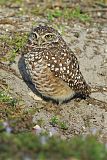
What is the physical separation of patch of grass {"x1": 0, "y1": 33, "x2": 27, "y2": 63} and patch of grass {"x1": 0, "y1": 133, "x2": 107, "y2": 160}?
453cm

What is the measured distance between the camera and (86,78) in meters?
7.78

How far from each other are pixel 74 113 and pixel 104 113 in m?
0.43

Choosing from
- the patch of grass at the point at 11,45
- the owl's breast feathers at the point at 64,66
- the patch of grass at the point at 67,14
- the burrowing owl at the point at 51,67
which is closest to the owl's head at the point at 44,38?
the burrowing owl at the point at 51,67

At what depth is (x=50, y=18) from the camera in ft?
30.9

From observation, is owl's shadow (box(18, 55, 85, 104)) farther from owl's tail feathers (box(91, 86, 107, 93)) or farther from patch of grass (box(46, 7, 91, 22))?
patch of grass (box(46, 7, 91, 22))

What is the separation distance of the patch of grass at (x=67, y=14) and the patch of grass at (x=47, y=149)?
21.0 feet

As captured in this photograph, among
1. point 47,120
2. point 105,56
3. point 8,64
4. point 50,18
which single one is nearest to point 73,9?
point 50,18

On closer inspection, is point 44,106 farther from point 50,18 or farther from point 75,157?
point 75,157

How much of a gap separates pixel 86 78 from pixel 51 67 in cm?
136

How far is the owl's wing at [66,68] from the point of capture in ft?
21.6

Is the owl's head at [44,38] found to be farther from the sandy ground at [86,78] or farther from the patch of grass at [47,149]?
the patch of grass at [47,149]

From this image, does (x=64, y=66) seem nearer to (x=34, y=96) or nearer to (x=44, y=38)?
(x=44, y=38)

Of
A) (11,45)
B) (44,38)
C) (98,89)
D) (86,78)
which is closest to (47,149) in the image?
(44,38)

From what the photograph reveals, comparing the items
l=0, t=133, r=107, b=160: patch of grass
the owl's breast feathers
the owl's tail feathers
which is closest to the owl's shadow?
the owl's tail feathers
